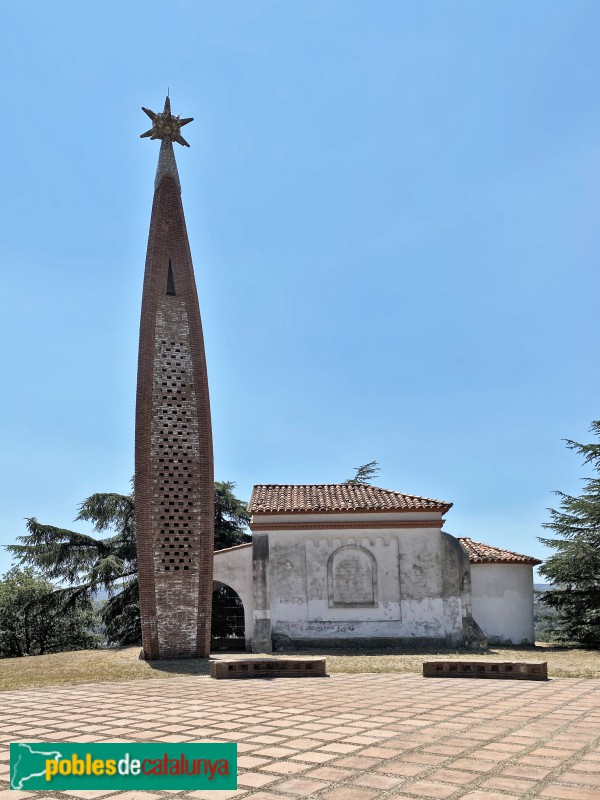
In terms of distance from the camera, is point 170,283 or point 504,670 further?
point 170,283

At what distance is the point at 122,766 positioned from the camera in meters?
4.99

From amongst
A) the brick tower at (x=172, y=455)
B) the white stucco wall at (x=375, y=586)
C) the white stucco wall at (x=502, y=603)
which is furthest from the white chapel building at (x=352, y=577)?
the brick tower at (x=172, y=455)

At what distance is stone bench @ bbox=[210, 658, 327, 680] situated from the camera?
1135cm

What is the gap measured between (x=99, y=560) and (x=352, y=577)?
11.2 metres

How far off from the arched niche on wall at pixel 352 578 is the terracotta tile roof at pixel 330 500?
4.10ft

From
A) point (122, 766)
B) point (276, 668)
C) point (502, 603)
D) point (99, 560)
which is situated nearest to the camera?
point (122, 766)

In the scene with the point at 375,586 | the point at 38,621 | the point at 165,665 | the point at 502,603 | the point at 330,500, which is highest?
the point at 330,500

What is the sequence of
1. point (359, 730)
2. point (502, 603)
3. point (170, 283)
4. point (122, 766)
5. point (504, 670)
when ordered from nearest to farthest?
point (122, 766)
point (359, 730)
point (504, 670)
point (170, 283)
point (502, 603)

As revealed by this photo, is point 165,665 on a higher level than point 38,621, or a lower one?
higher

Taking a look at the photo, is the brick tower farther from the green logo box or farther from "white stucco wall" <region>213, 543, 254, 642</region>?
the green logo box

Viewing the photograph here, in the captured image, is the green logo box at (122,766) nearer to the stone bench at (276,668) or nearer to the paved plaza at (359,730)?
the paved plaza at (359,730)

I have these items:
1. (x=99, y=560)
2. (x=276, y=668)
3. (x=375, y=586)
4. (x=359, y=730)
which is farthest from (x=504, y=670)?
(x=99, y=560)

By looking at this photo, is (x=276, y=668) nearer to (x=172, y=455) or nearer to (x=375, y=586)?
(x=172, y=455)

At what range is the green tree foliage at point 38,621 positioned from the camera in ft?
82.8
